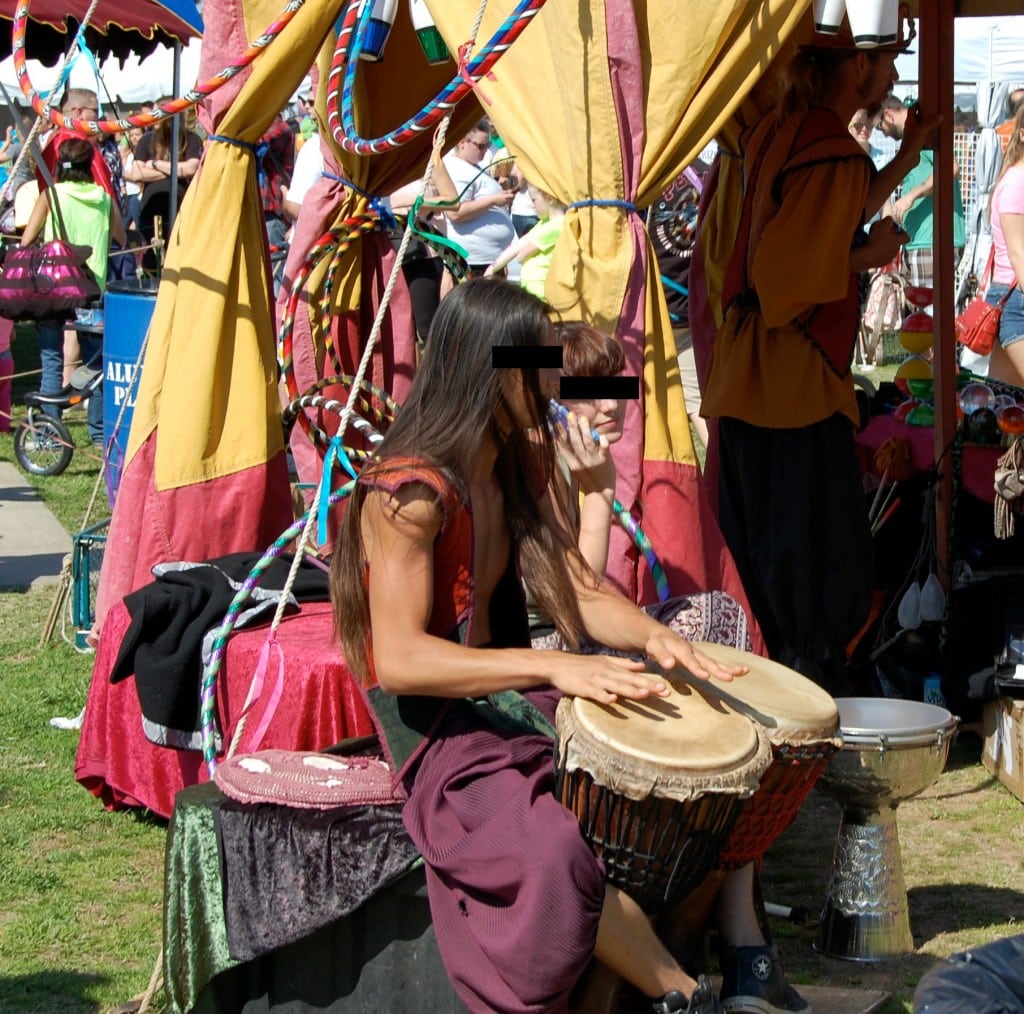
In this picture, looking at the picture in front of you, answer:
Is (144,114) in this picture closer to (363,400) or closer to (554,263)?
(554,263)

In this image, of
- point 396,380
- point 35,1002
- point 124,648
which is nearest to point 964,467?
point 396,380

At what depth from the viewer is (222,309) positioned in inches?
190

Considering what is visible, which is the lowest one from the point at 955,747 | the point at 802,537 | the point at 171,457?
the point at 955,747

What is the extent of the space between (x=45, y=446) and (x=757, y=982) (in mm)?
7277

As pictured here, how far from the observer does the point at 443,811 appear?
283 cm

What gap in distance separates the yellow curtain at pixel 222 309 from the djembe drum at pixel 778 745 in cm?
223

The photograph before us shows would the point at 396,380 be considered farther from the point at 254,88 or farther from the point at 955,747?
the point at 955,747

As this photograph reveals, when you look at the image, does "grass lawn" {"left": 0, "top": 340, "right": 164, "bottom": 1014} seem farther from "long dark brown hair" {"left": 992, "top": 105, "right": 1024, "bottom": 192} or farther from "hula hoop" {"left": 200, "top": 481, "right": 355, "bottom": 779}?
"long dark brown hair" {"left": 992, "top": 105, "right": 1024, "bottom": 192}

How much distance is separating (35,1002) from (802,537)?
2522mm

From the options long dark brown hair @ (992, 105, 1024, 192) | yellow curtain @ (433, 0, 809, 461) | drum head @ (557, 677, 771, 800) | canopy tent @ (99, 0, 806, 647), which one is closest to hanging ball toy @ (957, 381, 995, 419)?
long dark brown hair @ (992, 105, 1024, 192)

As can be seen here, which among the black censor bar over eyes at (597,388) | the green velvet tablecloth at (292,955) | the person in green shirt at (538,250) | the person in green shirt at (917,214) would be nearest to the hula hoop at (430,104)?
the black censor bar over eyes at (597,388)

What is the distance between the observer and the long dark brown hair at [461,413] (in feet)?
Answer: 9.57

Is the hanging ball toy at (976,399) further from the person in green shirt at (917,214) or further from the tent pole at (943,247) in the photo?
the person in green shirt at (917,214)

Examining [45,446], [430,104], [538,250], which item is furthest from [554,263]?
[45,446]
